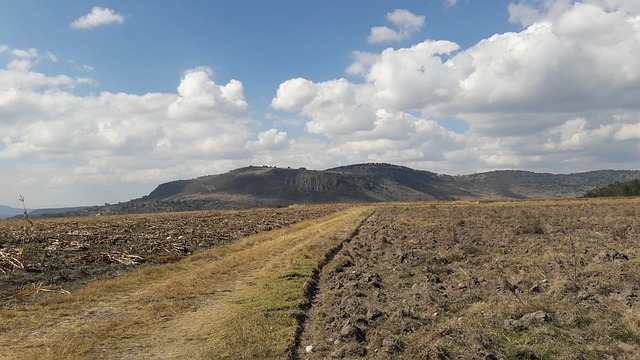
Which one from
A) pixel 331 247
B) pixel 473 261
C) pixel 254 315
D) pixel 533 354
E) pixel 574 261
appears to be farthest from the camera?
pixel 331 247

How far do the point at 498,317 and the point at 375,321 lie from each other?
339 centimetres

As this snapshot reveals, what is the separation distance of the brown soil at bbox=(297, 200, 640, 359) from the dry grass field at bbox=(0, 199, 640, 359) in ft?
0.16

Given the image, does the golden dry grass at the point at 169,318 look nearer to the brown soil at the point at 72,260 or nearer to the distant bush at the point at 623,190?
the brown soil at the point at 72,260

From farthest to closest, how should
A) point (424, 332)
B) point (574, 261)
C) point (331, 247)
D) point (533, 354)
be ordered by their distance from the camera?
point (331, 247) < point (574, 261) < point (424, 332) < point (533, 354)

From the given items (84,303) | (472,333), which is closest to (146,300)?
(84,303)

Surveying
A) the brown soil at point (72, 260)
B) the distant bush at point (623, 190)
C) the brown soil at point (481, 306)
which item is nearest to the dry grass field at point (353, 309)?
the brown soil at point (481, 306)

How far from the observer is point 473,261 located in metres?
21.1

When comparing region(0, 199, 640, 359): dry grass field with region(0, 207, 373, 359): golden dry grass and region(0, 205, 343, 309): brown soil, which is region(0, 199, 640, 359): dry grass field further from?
region(0, 205, 343, 309): brown soil

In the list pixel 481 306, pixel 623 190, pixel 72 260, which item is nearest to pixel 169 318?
pixel 481 306

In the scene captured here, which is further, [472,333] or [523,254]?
[523,254]

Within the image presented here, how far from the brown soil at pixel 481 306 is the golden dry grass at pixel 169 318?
1.16 meters

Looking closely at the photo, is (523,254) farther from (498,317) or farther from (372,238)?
(372,238)

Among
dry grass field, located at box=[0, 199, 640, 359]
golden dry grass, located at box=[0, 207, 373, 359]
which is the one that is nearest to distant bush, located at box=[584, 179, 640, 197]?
dry grass field, located at box=[0, 199, 640, 359]

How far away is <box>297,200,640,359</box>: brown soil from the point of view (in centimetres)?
961
